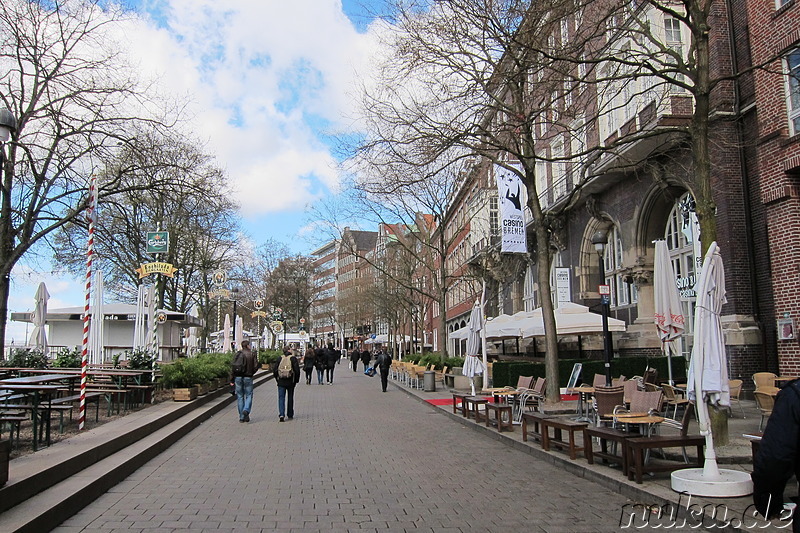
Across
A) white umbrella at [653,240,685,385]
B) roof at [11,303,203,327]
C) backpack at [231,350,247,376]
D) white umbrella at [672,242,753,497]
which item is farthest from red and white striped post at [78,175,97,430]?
roof at [11,303,203,327]

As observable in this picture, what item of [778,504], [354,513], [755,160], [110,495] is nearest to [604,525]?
[354,513]

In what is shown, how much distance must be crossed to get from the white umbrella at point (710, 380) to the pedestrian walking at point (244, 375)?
33.9 ft

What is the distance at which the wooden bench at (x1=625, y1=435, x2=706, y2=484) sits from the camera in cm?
719

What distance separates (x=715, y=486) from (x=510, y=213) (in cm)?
1547

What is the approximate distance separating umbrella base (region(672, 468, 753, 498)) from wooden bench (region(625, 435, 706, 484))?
46cm

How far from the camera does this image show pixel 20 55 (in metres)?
17.7

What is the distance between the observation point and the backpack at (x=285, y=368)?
15531mm

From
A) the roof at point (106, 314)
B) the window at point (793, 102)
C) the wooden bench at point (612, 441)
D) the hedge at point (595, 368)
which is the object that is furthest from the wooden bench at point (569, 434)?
the roof at point (106, 314)

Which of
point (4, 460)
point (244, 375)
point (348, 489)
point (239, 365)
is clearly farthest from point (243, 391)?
point (4, 460)

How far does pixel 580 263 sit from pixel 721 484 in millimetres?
20196

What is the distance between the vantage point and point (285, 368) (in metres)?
15.5

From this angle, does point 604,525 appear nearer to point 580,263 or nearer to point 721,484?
point 721,484

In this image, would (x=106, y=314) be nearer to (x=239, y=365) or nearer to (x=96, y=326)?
(x=96, y=326)

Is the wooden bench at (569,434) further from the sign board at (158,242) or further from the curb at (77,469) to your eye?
the sign board at (158,242)
